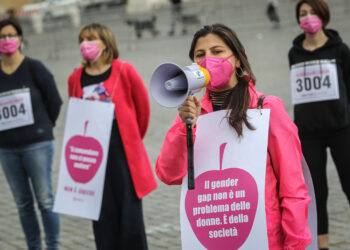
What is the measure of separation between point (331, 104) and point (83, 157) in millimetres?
2011

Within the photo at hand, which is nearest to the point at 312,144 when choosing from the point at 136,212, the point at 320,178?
the point at 320,178

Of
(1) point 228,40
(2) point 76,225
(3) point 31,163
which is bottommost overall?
(2) point 76,225

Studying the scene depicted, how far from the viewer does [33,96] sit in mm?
5102

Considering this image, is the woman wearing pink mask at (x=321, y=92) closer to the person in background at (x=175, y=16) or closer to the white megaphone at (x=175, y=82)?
the white megaphone at (x=175, y=82)

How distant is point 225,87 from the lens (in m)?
2.85

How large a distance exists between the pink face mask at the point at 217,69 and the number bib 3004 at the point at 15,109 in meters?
2.69

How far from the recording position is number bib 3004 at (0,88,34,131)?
504cm

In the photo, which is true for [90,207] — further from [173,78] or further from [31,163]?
[173,78]

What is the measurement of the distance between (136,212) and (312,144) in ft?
4.89

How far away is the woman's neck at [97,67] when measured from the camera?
487cm

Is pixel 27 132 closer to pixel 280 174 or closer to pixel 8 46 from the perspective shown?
pixel 8 46

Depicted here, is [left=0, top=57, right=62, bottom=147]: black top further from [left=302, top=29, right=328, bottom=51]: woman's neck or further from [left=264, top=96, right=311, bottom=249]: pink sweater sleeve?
[left=264, top=96, right=311, bottom=249]: pink sweater sleeve

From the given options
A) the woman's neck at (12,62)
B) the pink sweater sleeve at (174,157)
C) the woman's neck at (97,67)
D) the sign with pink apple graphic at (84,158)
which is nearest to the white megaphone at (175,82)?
the pink sweater sleeve at (174,157)

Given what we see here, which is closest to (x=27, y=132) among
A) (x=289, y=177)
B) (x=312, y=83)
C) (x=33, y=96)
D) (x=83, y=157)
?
(x=33, y=96)
